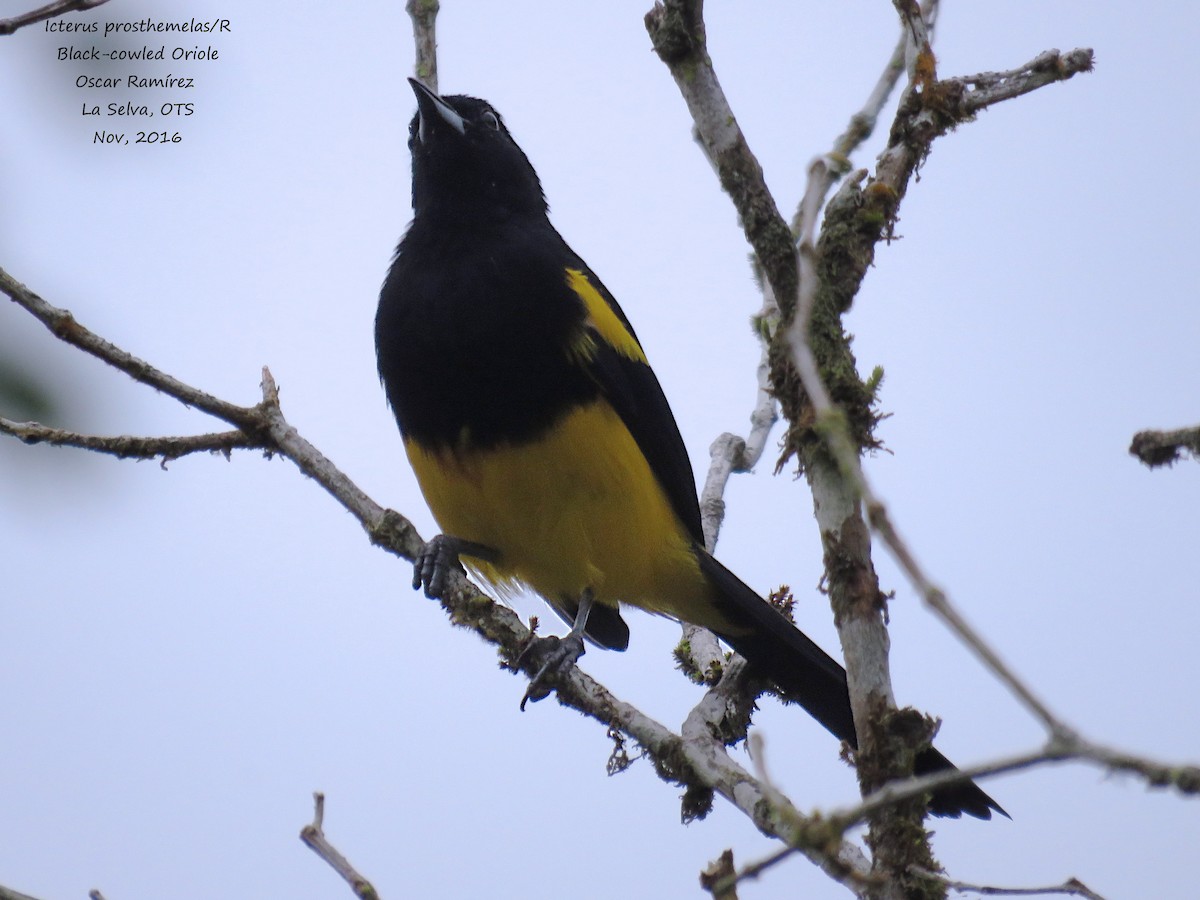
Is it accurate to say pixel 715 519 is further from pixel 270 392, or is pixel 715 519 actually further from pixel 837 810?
pixel 837 810

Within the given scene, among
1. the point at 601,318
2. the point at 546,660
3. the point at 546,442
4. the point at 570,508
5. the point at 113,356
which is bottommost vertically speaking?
the point at 546,660

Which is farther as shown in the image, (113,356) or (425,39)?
(425,39)

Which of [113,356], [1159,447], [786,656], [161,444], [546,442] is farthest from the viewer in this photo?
[786,656]

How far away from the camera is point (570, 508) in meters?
4.45

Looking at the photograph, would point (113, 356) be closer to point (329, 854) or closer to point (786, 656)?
point (329, 854)

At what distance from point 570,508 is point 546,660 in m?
0.67

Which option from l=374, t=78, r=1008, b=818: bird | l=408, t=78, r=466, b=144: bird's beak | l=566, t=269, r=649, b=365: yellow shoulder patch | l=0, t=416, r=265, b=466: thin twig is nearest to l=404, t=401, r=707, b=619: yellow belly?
l=374, t=78, r=1008, b=818: bird

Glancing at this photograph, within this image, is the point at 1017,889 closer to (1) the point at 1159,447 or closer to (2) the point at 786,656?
(1) the point at 1159,447

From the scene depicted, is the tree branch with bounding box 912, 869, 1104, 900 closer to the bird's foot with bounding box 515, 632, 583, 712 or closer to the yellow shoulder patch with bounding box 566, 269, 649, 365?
the bird's foot with bounding box 515, 632, 583, 712

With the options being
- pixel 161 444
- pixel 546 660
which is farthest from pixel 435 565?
pixel 161 444

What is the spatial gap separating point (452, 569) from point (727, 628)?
1.24 meters

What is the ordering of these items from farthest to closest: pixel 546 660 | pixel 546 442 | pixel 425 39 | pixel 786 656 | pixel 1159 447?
pixel 425 39, pixel 786 656, pixel 546 442, pixel 546 660, pixel 1159 447

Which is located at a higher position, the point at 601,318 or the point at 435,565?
the point at 601,318

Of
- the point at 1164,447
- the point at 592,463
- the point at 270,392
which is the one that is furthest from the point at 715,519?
the point at 1164,447
